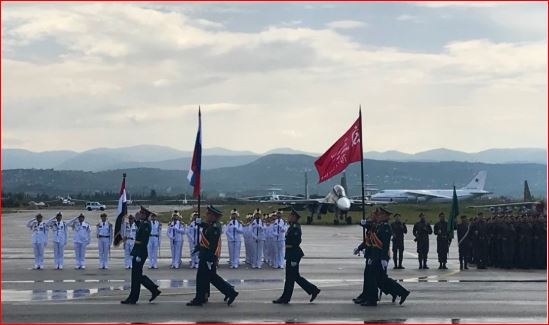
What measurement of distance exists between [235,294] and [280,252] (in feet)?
30.3

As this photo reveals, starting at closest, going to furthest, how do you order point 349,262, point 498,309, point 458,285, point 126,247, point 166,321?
1. point 166,321
2. point 498,309
3. point 458,285
4. point 126,247
5. point 349,262

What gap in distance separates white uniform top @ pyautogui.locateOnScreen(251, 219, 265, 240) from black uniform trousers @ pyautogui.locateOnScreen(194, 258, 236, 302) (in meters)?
8.94

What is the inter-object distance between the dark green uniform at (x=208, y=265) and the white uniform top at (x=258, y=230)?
342 inches

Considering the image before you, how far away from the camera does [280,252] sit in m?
25.2

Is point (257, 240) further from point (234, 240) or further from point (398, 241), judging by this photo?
point (398, 241)

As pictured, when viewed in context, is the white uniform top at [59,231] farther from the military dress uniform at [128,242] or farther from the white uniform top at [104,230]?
the military dress uniform at [128,242]

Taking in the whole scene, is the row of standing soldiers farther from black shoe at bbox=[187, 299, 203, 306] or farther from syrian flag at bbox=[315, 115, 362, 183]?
black shoe at bbox=[187, 299, 203, 306]

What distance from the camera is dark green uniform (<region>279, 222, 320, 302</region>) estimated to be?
16281mm

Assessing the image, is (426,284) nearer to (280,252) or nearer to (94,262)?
(280,252)

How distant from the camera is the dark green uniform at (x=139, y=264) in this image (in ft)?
53.2

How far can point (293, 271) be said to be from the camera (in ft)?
53.9

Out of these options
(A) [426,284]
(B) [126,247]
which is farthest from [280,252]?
(A) [426,284]

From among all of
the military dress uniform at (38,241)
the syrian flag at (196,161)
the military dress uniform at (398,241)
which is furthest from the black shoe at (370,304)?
the military dress uniform at (38,241)

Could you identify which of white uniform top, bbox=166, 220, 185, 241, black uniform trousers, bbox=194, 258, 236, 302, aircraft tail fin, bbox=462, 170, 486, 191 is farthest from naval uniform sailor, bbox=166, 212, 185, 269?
aircraft tail fin, bbox=462, 170, 486, 191
